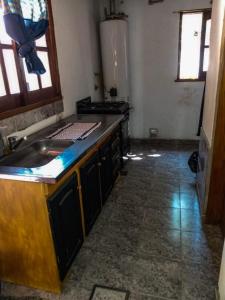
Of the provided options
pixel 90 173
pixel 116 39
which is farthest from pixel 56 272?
pixel 116 39

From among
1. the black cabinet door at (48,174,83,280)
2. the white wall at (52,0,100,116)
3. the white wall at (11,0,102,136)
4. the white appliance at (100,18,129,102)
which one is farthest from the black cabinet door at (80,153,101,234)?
the white appliance at (100,18,129,102)

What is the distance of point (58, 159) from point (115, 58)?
244cm

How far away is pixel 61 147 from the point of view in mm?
2053

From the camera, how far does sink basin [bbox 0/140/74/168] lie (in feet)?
5.56

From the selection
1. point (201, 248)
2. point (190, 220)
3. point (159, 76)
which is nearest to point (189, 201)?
point (190, 220)

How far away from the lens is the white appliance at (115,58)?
3.40 m

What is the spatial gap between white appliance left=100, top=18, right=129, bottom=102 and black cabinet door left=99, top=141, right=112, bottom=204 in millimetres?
1509

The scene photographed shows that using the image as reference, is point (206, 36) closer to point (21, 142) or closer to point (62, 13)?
point (62, 13)

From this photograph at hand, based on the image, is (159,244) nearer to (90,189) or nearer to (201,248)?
(201,248)

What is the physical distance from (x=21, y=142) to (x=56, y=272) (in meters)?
0.99

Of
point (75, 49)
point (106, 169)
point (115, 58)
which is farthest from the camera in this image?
point (115, 58)

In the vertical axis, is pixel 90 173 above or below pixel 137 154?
above

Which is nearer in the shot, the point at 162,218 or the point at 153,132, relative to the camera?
the point at 162,218

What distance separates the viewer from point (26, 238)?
58.9 inches
